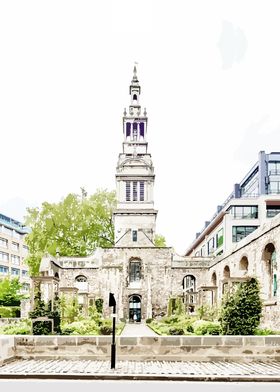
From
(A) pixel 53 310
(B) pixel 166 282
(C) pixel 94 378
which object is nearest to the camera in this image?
(C) pixel 94 378

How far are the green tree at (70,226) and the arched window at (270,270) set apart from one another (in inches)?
1320

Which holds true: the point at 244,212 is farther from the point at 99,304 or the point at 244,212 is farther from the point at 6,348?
the point at 6,348

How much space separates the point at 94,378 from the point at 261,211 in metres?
50.2

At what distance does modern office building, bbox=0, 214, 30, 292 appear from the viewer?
98.5 m

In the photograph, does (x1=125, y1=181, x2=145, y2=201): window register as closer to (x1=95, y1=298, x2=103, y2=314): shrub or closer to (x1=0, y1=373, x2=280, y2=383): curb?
(x1=95, y1=298, x2=103, y2=314): shrub

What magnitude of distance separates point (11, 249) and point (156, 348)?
8979 cm

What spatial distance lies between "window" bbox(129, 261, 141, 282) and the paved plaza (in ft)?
121

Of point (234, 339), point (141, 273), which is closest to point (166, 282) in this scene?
point (141, 273)

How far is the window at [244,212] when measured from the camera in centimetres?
6188

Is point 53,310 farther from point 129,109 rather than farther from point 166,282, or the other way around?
point 129,109

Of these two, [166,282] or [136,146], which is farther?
[136,146]

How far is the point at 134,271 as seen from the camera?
53500mm

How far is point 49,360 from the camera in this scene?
16.7 metres

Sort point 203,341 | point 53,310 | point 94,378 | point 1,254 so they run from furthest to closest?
point 1,254, point 53,310, point 203,341, point 94,378
